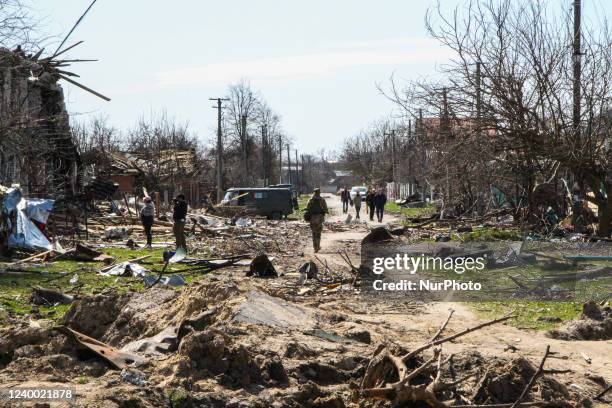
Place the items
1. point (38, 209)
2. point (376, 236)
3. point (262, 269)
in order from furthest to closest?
point (376, 236) < point (38, 209) < point (262, 269)

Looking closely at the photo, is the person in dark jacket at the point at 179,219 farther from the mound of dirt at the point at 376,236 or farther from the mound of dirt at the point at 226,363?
the mound of dirt at the point at 226,363

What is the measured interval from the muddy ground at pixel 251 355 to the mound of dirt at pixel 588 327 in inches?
5.1

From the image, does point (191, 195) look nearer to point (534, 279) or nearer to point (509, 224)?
point (509, 224)

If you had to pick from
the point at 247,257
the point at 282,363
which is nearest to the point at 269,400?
the point at 282,363

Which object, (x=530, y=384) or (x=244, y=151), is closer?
(x=530, y=384)

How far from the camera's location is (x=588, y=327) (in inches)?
416

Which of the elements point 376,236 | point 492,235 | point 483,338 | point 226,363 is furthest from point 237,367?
point 492,235

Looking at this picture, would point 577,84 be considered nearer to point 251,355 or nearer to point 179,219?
point 179,219

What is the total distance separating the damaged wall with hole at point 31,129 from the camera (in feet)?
58.6

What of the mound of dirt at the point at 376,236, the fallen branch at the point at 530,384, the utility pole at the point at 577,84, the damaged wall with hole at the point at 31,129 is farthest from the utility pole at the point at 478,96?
the fallen branch at the point at 530,384

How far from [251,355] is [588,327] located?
465cm

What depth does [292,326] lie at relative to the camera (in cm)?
977

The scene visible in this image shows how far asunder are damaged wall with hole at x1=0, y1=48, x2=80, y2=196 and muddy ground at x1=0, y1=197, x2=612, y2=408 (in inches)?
299

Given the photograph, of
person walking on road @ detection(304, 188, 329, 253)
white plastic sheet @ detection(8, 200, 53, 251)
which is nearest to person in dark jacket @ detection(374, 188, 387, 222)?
person walking on road @ detection(304, 188, 329, 253)
